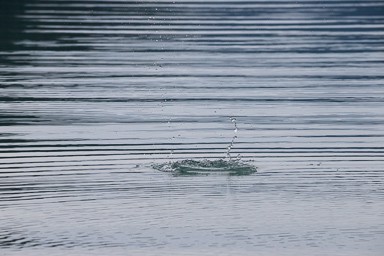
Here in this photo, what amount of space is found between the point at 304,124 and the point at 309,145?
1.21m

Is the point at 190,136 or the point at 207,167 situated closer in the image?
the point at 207,167

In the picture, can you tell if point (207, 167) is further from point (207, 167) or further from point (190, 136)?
point (190, 136)

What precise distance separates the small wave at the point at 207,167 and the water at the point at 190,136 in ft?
0.09

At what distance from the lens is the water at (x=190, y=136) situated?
1095cm

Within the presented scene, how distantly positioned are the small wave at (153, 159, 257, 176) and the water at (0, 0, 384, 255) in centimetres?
3

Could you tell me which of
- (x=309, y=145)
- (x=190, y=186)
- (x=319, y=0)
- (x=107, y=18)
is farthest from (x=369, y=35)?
(x=190, y=186)

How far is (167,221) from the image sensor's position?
442 inches

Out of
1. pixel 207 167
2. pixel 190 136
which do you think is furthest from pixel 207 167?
pixel 190 136

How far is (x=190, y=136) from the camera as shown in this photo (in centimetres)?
1464

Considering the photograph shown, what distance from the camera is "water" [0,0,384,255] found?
1095 cm

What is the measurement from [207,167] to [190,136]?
1.41m

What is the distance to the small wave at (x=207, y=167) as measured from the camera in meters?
13.1

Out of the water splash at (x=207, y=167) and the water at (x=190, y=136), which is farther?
the water splash at (x=207, y=167)

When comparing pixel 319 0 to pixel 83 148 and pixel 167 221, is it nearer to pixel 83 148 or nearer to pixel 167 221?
pixel 83 148
